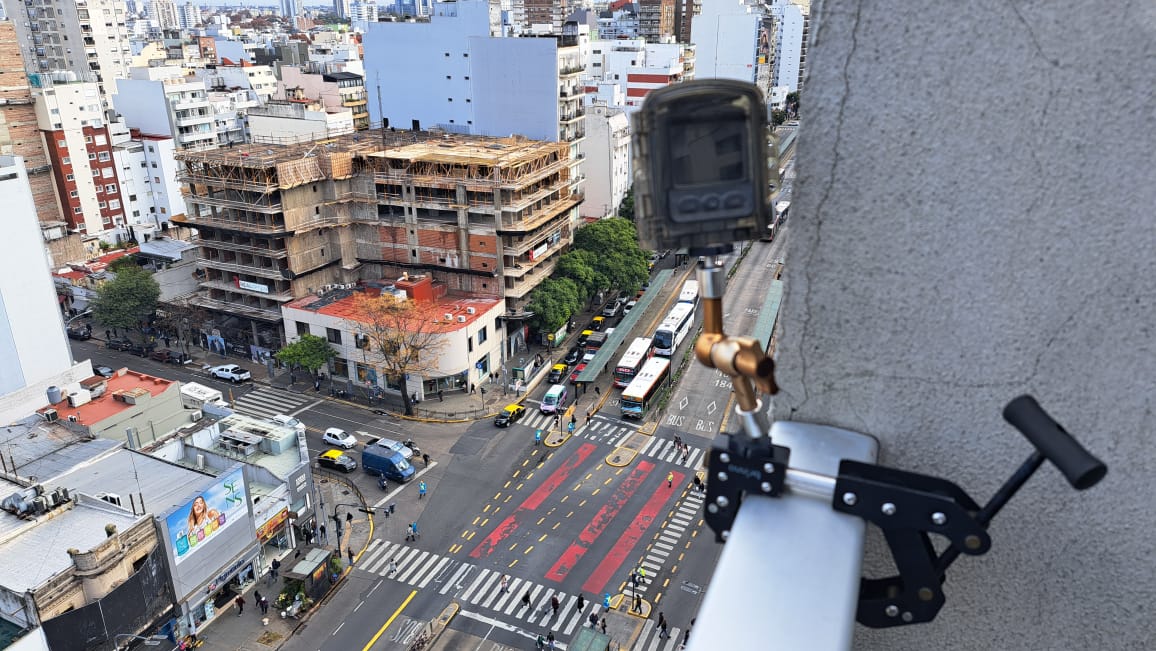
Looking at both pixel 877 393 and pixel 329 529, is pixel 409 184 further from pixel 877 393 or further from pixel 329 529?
pixel 877 393

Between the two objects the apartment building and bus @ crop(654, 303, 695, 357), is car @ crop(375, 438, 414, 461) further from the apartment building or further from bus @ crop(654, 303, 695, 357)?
the apartment building

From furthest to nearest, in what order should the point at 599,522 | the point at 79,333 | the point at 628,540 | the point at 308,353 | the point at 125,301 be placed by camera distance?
the point at 79,333, the point at 125,301, the point at 308,353, the point at 599,522, the point at 628,540

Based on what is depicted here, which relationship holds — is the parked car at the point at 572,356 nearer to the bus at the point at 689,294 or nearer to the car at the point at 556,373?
the car at the point at 556,373

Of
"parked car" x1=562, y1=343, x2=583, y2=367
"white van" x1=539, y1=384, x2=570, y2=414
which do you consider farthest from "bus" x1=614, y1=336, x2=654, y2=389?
"white van" x1=539, y1=384, x2=570, y2=414

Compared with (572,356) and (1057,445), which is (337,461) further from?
(1057,445)

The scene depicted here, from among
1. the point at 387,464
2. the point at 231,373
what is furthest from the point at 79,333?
the point at 387,464

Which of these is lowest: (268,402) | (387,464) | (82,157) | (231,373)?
(268,402)

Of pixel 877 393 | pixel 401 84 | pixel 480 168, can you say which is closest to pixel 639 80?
pixel 401 84
